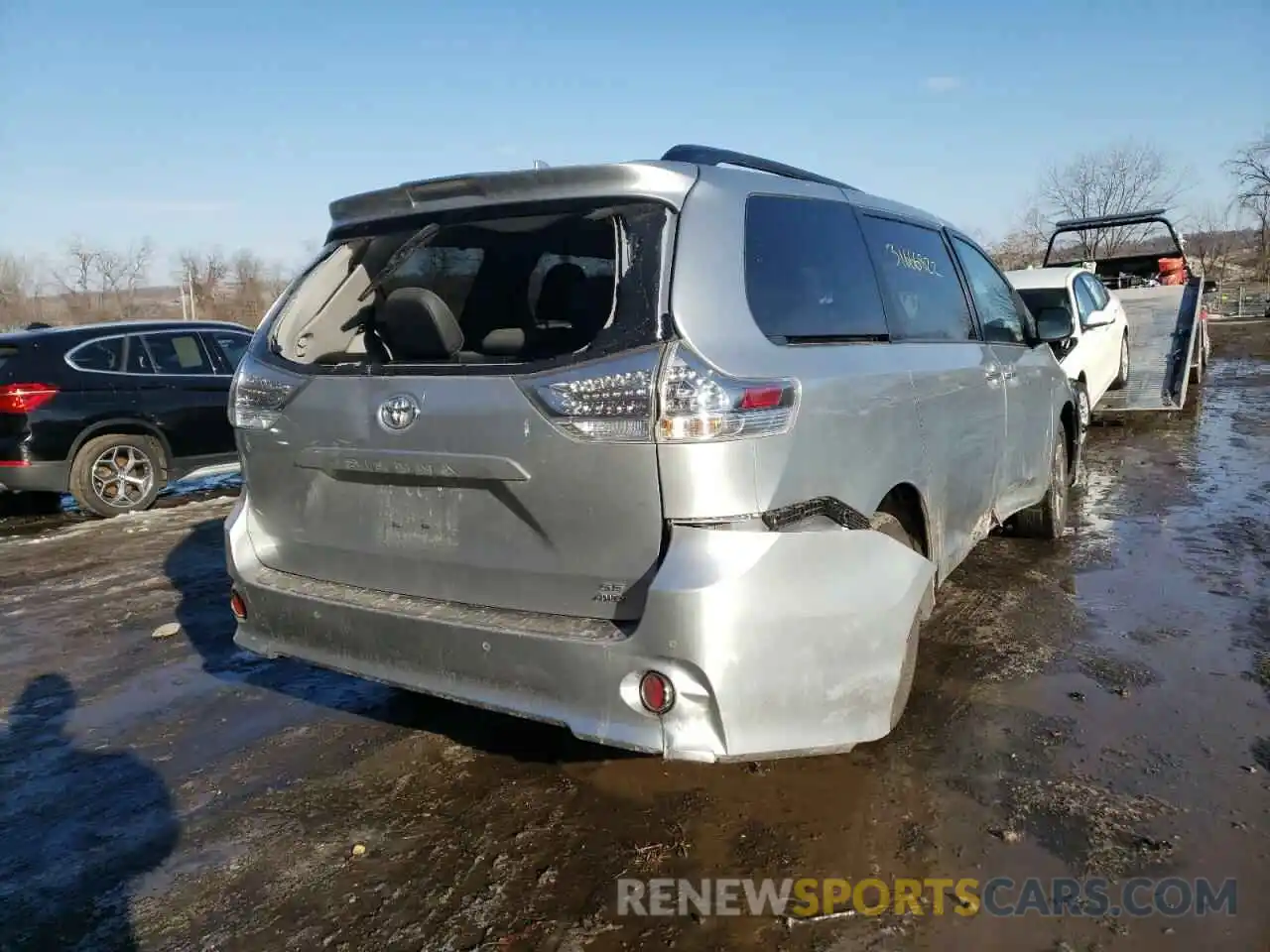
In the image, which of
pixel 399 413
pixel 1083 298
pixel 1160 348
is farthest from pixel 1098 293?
pixel 399 413

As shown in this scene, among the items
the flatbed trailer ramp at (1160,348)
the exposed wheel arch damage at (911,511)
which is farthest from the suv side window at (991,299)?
the flatbed trailer ramp at (1160,348)

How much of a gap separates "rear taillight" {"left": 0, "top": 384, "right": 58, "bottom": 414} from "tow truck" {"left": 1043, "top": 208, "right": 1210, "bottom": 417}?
34.5 feet

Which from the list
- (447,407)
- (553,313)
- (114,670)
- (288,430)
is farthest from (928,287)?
(114,670)

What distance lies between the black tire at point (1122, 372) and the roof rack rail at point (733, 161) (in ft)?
27.6

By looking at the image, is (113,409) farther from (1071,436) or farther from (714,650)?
(1071,436)

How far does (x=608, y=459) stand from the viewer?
240 centimetres

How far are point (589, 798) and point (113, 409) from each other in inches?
268

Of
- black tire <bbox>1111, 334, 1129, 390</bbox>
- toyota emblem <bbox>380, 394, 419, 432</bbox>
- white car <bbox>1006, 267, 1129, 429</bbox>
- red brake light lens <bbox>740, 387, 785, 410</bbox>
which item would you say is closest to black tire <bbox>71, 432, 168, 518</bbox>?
toyota emblem <bbox>380, 394, 419, 432</bbox>

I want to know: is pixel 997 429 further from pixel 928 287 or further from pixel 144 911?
pixel 144 911

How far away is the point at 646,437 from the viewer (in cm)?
236

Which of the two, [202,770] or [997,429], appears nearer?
[202,770]

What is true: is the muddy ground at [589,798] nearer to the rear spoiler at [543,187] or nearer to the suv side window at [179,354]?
the rear spoiler at [543,187]

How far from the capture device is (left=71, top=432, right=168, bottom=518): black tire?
7.80 meters

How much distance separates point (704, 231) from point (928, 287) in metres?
1.73
